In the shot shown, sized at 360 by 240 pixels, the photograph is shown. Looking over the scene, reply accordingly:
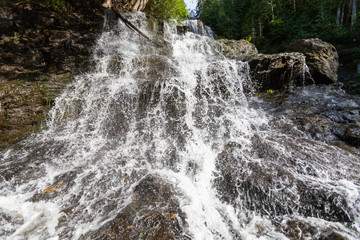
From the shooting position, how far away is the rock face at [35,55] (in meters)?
4.38

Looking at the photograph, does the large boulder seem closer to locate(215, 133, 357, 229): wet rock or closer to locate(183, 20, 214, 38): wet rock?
locate(215, 133, 357, 229): wet rock

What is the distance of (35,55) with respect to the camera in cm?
537

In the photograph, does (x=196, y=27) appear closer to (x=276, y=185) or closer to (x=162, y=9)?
(x=162, y=9)

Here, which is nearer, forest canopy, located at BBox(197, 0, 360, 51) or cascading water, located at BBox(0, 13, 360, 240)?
cascading water, located at BBox(0, 13, 360, 240)

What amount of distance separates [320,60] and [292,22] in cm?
935

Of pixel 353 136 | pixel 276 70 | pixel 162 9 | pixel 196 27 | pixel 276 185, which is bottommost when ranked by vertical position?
pixel 276 185

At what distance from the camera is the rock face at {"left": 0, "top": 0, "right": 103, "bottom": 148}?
4378 millimetres

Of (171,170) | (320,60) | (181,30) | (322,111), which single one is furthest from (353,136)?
(181,30)

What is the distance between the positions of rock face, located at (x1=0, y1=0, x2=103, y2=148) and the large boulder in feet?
28.0

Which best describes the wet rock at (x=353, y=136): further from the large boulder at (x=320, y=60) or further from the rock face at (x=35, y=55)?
the rock face at (x=35, y=55)

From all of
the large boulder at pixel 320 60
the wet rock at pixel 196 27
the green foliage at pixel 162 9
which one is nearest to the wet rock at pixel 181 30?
the green foliage at pixel 162 9

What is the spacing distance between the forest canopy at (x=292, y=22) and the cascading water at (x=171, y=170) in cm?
900

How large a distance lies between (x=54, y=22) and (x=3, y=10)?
1302mm

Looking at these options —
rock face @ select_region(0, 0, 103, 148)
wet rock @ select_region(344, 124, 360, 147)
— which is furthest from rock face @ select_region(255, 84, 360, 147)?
rock face @ select_region(0, 0, 103, 148)
